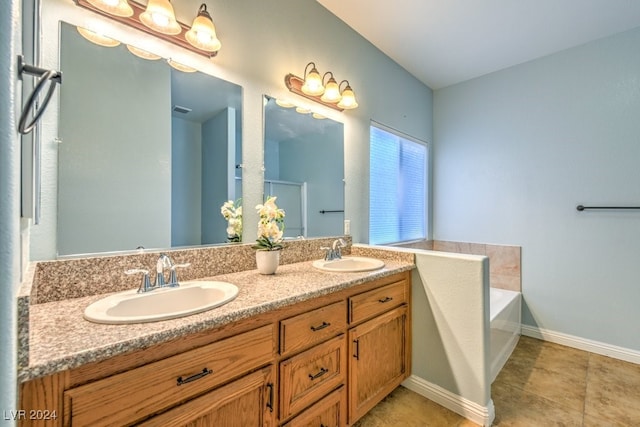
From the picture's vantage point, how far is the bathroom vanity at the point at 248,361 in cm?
71

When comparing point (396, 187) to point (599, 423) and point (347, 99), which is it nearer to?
point (347, 99)

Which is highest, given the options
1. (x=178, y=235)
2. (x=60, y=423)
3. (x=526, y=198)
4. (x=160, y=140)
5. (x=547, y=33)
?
(x=547, y=33)

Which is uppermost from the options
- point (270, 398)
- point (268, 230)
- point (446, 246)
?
point (268, 230)

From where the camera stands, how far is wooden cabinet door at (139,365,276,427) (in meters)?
0.85

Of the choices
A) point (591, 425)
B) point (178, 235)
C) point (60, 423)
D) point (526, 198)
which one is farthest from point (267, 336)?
point (526, 198)

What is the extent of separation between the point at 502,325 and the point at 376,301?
1270mm

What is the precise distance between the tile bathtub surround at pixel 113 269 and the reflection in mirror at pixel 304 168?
0.45m

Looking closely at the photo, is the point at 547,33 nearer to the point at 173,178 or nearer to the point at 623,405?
the point at 623,405

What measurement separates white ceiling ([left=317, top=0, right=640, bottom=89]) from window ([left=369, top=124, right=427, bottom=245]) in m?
0.75

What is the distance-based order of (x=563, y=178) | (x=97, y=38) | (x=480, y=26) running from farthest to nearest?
(x=563, y=178)
(x=480, y=26)
(x=97, y=38)

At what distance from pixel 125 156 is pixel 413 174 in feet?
8.73

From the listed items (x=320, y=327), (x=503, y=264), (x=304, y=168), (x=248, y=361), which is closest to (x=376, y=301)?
(x=320, y=327)

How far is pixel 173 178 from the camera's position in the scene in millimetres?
1378

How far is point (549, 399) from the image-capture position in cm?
176
